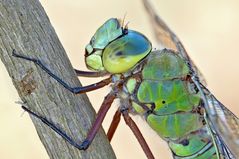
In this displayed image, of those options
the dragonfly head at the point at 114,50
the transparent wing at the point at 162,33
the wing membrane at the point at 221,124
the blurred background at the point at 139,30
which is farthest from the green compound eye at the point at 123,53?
the blurred background at the point at 139,30

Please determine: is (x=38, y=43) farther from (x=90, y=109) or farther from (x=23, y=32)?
(x=90, y=109)

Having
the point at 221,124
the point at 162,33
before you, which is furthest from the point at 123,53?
the point at 162,33

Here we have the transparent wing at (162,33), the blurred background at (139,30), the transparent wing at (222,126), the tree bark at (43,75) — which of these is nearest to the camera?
the tree bark at (43,75)

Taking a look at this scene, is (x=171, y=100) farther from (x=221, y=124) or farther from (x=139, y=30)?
(x=139, y=30)

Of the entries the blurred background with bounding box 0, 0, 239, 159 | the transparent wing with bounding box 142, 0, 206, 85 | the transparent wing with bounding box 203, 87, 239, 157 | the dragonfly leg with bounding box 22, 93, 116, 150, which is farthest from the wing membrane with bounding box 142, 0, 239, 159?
Answer: the blurred background with bounding box 0, 0, 239, 159

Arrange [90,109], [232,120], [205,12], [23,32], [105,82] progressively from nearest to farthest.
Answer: [23,32] < [90,109] < [105,82] < [232,120] < [205,12]

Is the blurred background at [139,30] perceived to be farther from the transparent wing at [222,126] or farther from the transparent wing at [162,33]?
the transparent wing at [222,126]

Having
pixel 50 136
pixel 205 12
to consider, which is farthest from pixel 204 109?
pixel 205 12
